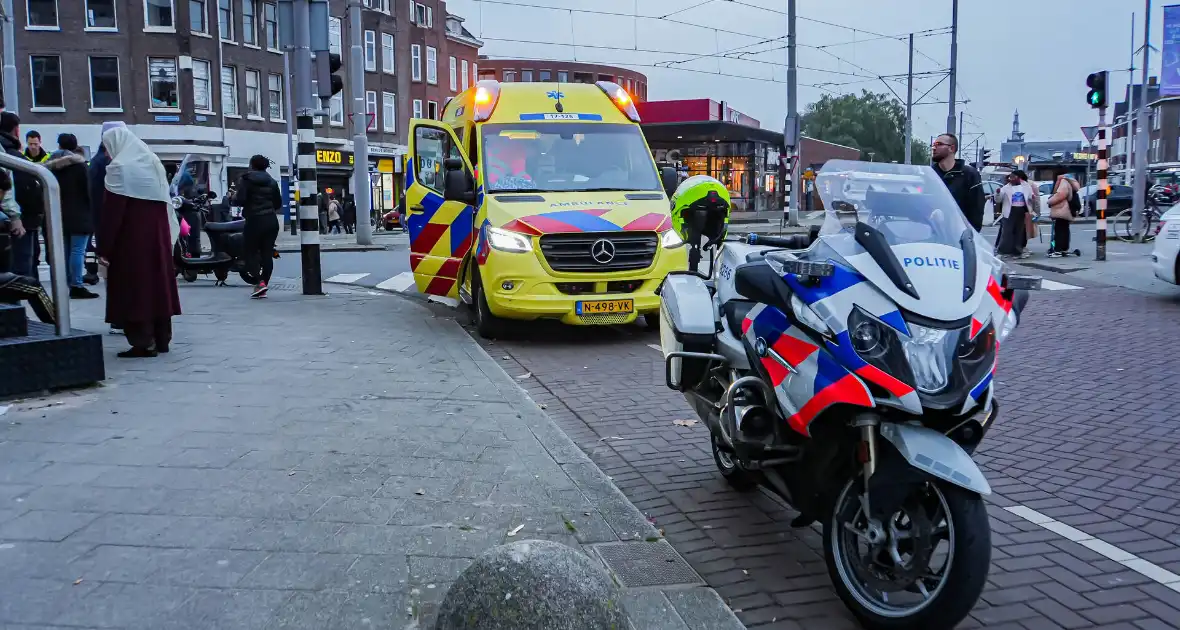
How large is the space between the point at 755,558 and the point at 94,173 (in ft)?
30.7

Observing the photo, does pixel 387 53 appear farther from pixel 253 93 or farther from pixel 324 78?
pixel 324 78

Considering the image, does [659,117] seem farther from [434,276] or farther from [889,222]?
[889,222]

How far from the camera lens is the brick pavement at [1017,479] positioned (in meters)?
3.57

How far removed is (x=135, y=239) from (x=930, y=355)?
20.6ft

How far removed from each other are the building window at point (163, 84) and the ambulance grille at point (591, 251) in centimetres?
3384

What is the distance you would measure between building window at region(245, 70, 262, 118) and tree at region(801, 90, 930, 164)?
7000 cm

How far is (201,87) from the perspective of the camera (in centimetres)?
3903

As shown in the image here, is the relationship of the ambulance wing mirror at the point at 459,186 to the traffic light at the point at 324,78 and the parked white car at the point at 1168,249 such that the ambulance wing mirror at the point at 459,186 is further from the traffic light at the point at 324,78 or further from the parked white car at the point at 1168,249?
the parked white car at the point at 1168,249

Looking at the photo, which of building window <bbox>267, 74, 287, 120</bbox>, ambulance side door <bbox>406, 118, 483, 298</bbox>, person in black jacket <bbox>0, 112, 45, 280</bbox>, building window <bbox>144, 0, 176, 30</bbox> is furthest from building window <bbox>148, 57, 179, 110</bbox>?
person in black jacket <bbox>0, 112, 45, 280</bbox>

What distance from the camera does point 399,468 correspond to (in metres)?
4.94

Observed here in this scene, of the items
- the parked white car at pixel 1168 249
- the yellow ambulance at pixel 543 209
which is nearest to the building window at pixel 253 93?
the yellow ambulance at pixel 543 209

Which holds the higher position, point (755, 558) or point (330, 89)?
point (330, 89)

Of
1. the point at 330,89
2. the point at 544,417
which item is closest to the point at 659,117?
the point at 330,89

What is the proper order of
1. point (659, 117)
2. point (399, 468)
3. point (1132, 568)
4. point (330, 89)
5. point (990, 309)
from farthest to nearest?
point (659, 117)
point (330, 89)
point (399, 468)
point (1132, 568)
point (990, 309)
